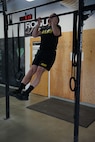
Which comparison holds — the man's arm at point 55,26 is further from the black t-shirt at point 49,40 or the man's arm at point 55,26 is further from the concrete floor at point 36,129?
the concrete floor at point 36,129

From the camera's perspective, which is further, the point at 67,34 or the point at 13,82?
the point at 13,82

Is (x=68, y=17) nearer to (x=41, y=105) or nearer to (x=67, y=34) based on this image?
(x=67, y=34)

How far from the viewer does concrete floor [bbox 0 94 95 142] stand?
2.98 m

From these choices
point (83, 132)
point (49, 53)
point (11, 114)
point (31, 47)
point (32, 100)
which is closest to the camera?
point (49, 53)

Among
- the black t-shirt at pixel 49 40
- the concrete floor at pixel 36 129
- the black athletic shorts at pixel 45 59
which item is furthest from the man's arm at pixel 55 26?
the concrete floor at pixel 36 129

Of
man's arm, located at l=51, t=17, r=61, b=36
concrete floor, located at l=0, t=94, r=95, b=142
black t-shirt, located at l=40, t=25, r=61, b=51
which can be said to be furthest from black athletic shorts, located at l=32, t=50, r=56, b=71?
concrete floor, located at l=0, t=94, r=95, b=142

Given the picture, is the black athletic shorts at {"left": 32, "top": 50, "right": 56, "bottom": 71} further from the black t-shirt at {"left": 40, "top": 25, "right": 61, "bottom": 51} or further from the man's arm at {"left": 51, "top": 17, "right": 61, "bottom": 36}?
the man's arm at {"left": 51, "top": 17, "right": 61, "bottom": 36}

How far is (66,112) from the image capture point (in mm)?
4258

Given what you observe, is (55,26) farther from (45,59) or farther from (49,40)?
(45,59)

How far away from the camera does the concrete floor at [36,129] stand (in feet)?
9.79

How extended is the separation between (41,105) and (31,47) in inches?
82.0

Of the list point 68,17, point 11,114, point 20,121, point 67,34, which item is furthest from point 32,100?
point 68,17

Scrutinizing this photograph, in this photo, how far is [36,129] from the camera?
10.9 feet

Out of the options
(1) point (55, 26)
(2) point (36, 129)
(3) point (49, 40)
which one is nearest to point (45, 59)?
(3) point (49, 40)
